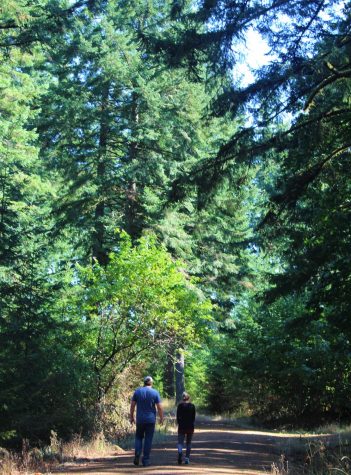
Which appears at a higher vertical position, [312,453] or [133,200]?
[133,200]

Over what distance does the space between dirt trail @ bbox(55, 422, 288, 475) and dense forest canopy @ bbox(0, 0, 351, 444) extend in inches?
89.4

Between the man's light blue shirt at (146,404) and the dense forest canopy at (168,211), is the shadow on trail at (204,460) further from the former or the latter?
the dense forest canopy at (168,211)

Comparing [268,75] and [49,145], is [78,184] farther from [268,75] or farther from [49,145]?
[268,75]

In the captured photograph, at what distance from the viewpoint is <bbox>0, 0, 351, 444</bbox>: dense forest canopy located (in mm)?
10484

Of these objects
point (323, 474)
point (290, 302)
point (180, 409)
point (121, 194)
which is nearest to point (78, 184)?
point (121, 194)

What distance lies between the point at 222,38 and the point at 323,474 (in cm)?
765

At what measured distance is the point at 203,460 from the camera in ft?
35.8

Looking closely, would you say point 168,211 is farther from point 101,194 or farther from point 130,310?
point 130,310

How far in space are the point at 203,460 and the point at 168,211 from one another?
1319 centimetres

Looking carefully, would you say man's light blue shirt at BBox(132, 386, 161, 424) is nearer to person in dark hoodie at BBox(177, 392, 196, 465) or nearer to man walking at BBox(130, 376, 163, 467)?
man walking at BBox(130, 376, 163, 467)

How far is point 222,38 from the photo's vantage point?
983 centimetres

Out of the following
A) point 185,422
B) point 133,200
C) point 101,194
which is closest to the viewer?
point 185,422

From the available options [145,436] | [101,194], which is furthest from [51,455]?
[101,194]

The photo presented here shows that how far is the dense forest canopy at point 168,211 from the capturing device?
10.5m
